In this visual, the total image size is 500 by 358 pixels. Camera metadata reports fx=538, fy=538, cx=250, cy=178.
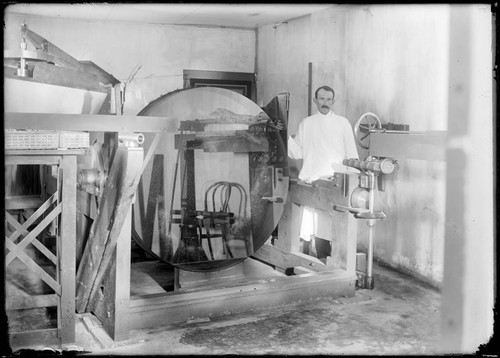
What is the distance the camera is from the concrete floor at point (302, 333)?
3.33 meters

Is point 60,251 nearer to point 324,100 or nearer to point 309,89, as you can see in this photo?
point 324,100

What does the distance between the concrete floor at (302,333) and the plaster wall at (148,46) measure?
380cm

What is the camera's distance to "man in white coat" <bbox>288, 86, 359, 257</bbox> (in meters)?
5.23

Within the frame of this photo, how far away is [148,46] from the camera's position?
A: 295 inches

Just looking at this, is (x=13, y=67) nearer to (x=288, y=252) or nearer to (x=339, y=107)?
(x=288, y=252)

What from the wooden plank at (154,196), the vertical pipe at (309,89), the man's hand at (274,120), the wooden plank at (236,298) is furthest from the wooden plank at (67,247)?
the vertical pipe at (309,89)

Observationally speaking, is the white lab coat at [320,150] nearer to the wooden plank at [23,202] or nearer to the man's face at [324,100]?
the man's face at [324,100]

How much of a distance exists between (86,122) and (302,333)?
1.95m

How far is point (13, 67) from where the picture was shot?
11.1ft

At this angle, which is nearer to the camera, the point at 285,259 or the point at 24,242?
the point at 24,242

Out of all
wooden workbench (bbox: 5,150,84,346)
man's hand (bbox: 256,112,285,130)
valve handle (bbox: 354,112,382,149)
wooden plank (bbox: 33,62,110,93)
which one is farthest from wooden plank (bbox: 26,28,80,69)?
valve handle (bbox: 354,112,382,149)

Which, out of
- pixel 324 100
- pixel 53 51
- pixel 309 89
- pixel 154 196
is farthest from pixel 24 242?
pixel 309 89

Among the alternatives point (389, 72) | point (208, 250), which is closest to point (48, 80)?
point (208, 250)

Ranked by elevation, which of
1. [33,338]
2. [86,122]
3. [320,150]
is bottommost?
[33,338]
